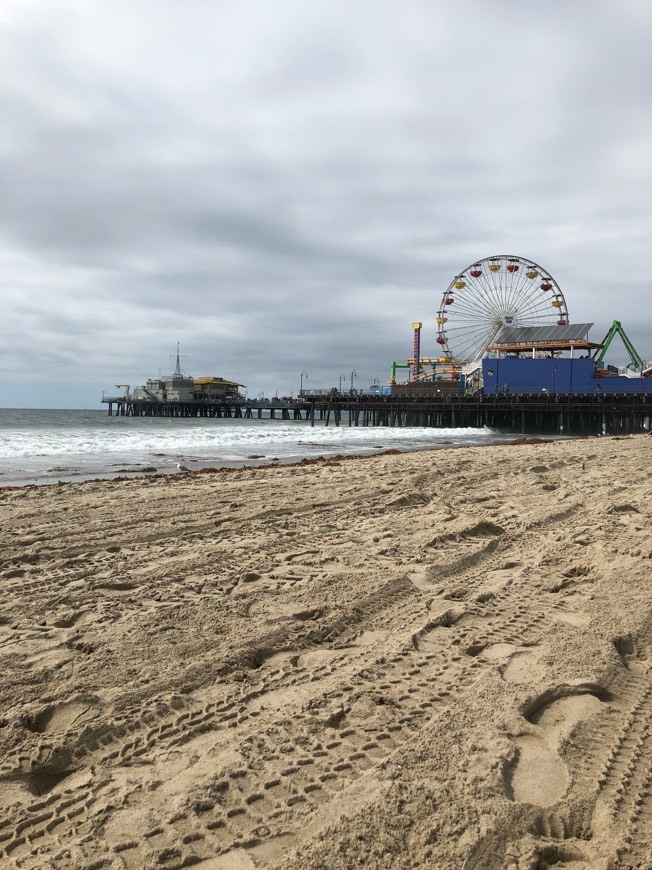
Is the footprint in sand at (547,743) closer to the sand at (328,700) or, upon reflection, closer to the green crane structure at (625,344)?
the sand at (328,700)

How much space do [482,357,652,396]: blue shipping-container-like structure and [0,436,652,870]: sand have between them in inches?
1633

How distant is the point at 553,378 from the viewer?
1735 inches

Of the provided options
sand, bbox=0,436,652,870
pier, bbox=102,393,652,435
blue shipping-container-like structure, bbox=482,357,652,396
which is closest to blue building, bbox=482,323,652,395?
blue shipping-container-like structure, bbox=482,357,652,396

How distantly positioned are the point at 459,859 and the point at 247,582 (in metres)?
2.34

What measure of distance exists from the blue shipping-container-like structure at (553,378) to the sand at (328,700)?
4149cm

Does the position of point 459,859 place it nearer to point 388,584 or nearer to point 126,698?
point 126,698

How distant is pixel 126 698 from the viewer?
2283 millimetres

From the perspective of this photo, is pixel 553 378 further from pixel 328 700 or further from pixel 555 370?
pixel 328 700

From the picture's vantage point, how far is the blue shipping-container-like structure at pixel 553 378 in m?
41.7

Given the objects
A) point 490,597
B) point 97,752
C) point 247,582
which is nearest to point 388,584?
point 490,597

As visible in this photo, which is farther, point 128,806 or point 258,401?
point 258,401

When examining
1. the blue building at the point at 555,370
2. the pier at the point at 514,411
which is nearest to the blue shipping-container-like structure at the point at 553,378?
the blue building at the point at 555,370

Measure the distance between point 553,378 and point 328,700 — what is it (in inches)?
1800

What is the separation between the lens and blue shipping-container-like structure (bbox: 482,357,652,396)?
1642 inches
